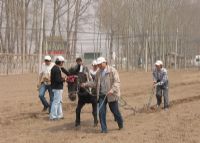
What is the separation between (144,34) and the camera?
128ft

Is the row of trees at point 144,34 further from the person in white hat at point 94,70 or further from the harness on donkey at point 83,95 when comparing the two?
the harness on donkey at point 83,95

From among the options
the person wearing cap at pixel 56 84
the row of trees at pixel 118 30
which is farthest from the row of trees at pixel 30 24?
the person wearing cap at pixel 56 84

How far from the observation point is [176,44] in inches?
1706

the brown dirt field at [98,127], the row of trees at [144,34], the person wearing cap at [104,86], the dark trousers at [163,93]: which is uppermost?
the row of trees at [144,34]

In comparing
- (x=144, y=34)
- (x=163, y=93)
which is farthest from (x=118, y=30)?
(x=163, y=93)

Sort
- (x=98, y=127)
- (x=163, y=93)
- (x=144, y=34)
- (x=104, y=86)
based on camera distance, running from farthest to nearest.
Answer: (x=144, y=34)
(x=163, y=93)
(x=98, y=127)
(x=104, y=86)

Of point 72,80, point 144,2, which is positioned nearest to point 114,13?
point 144,2

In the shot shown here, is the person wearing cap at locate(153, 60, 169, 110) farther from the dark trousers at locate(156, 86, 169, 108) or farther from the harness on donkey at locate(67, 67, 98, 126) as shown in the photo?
the harness on donkey at locate(67, 67, 98, 126)

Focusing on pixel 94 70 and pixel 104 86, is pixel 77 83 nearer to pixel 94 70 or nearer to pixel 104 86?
pixel 94 70

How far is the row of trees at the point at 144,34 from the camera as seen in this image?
129 ft

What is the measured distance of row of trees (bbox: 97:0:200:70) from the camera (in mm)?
39375

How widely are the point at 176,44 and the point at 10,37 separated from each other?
47.9ft

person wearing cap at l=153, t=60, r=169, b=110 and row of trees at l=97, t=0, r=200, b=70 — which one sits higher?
row of trees at l=97, t=0, r=200, b=70

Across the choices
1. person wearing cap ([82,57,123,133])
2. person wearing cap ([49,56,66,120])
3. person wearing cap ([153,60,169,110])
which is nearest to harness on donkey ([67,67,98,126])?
person wearing cap ([49,56,66,120])
